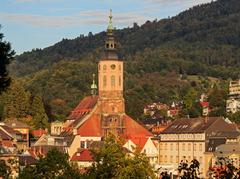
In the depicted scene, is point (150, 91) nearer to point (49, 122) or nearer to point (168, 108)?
point (168, 108)

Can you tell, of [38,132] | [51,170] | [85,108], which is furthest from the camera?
[85,108]

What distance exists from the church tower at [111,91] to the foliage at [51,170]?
5815 centimetres

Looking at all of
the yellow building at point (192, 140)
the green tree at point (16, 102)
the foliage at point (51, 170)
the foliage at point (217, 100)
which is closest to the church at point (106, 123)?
the yellow building at point (192, 140)

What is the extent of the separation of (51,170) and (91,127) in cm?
6003

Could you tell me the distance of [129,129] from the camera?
117 metres

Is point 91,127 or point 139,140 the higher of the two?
point 91,127

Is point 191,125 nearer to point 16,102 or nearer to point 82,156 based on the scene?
point 82,156

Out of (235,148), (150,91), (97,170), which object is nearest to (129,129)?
(235,148)

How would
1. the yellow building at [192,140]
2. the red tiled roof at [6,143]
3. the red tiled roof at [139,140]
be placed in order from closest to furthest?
the red tiled roof at [6,143], the yellow building at [192,140], the red tiled roof at [139,140]

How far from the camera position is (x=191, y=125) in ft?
372

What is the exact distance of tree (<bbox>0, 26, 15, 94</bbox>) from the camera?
22.0 metres

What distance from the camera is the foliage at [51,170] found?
5462 centimetres

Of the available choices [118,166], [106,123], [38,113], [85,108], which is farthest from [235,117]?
[118,166]

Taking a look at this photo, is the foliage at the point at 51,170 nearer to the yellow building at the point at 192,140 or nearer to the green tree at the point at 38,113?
the yellow building at the point at 192,140
